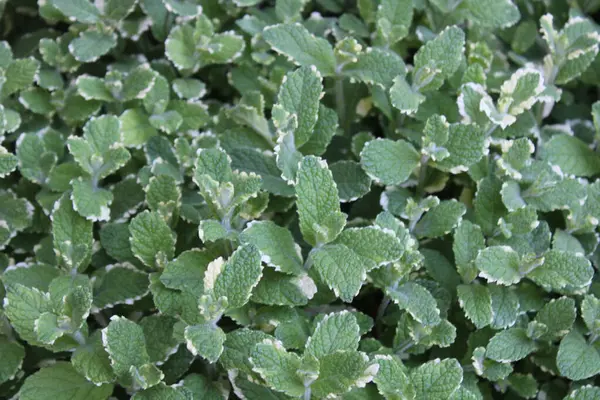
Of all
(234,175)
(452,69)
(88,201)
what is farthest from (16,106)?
(452,69)

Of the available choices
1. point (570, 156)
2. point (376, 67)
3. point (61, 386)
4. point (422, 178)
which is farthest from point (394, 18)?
point (61, 386)

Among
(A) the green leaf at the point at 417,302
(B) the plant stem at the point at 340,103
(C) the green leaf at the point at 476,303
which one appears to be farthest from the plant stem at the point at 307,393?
(B) the plant stem at the point at 340,103

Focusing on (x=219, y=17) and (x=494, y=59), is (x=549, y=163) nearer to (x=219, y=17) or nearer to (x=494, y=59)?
(x=494, y=59)

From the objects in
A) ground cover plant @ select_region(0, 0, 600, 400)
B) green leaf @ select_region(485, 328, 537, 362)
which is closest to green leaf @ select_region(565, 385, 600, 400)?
ground cover plant @ select_region(0, 0, 600, 400)

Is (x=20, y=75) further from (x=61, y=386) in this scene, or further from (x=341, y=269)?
(x=341, y=269)

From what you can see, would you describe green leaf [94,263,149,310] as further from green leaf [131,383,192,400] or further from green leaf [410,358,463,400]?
green leaf [410,358,463,400]

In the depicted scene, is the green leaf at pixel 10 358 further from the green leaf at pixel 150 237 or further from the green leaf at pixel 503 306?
the green leaf at pixel 503 306
